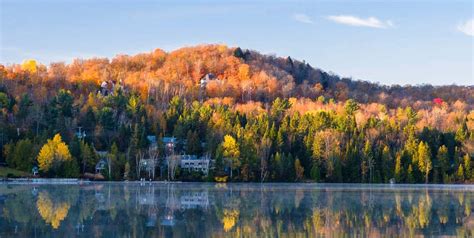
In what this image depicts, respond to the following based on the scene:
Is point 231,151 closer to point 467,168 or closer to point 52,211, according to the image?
point 467,168

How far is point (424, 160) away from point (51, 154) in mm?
45124

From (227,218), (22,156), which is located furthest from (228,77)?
(227,218)

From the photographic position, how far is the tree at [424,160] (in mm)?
85375

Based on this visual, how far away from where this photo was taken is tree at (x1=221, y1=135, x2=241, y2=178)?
8350cm

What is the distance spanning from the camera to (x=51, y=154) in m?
77.3

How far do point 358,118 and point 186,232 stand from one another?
84.8m

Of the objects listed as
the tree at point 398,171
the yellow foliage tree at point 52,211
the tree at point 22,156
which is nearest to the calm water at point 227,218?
the yellow foliage tree at point 52,211

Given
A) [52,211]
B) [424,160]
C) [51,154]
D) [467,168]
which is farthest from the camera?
[424,160]

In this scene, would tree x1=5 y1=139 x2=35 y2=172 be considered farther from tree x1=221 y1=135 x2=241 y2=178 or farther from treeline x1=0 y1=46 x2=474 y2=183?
tree x1=221 y1=135 x2=241 y2=178

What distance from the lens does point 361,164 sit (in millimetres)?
85688

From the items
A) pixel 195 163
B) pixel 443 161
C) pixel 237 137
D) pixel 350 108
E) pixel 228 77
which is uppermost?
pixel 228 77

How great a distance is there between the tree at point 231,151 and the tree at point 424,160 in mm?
22773

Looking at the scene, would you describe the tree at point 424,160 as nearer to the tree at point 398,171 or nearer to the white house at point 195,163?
the tree at point 398,171

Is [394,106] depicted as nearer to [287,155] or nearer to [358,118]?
[358,118]
